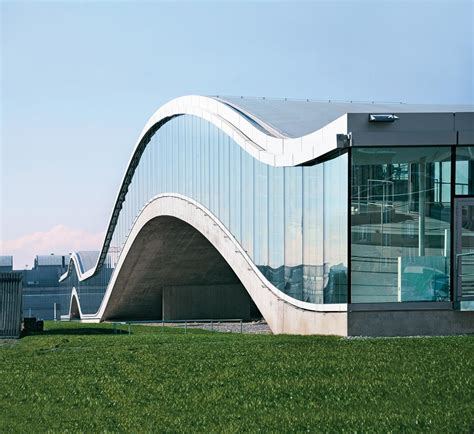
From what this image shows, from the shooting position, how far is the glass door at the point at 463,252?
76.5 ft

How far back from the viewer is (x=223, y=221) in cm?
3953

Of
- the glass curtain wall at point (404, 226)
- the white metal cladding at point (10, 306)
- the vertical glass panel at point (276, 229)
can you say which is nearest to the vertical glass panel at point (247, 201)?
the vertical glass panel at point (276, 229)

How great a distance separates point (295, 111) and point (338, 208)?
14821 millimetres

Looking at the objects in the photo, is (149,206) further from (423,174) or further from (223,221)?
(423,174)

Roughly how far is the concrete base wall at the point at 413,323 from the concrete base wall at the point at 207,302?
3541 cm

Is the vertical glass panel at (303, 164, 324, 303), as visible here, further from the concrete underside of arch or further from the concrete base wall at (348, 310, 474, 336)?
the concrete underside of arch

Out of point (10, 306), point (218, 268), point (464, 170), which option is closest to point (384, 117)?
point (464, 170)

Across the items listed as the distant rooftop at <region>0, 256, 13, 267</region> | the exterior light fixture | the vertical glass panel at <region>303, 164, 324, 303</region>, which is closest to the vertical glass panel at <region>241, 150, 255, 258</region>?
the vertical glass panel at <region>303, 164, 324, 303</region>

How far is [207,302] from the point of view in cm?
5962

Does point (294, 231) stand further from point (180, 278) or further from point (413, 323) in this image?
point (180, 278)

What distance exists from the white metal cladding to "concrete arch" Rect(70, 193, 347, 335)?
799cm

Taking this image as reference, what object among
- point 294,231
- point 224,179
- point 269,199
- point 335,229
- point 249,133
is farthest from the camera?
point 224,179

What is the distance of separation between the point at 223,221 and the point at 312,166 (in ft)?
42.7

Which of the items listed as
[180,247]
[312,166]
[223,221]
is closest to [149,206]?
[180,247]
